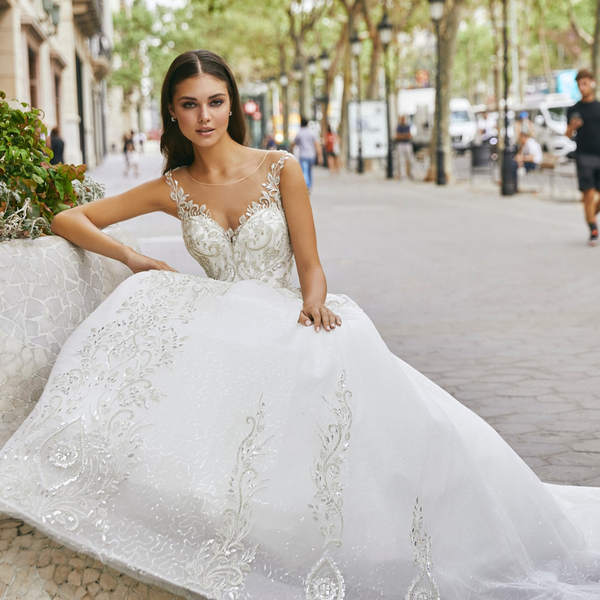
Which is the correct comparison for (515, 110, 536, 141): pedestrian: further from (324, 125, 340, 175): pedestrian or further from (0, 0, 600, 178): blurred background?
(324, 125, 340, 175): pedestrian

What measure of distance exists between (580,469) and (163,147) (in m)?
2.35

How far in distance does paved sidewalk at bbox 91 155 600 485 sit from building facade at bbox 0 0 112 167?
4835 mm

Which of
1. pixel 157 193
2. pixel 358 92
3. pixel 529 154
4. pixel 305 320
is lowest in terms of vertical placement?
pixel 305 320

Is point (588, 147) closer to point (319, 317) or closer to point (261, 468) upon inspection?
point (319, 317)

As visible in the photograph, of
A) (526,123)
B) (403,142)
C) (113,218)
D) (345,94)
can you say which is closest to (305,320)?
(113,218)

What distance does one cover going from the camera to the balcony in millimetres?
32906

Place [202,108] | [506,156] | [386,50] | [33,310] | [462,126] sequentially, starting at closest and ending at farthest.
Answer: [33,310]
[202,108]
[506,156]
[386,50]
[462,126]

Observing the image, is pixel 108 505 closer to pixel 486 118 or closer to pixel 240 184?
pixel 240 184

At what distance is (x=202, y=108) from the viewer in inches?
134

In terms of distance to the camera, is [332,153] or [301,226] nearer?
[301,226]

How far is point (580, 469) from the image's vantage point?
4.37 metres

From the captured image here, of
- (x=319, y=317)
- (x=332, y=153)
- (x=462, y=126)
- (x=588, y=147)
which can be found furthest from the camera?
(x=462, y=126)

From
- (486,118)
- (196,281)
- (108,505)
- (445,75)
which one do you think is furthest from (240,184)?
(486,118)

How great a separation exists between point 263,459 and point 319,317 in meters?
0.54
